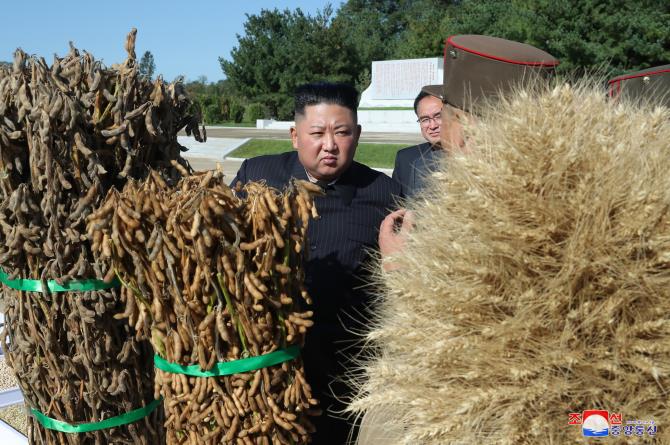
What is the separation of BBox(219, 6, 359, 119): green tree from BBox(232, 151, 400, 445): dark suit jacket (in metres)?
36.4

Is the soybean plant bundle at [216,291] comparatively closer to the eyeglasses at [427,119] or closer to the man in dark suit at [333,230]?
the man in dark suit at [333,230]

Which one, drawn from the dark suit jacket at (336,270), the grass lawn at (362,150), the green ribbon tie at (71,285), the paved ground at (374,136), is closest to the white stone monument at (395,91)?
the paved ground at (374,136)

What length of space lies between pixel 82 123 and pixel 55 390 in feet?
3.21

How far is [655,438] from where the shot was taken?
36.9 inches

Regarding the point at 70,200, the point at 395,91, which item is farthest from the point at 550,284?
the point at 395,91

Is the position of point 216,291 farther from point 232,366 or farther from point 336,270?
point 336,270

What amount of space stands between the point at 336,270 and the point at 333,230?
16cm

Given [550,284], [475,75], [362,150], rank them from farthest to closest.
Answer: [362,150] < [475,75] < [550,284]

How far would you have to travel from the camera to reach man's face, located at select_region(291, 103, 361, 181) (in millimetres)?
2271

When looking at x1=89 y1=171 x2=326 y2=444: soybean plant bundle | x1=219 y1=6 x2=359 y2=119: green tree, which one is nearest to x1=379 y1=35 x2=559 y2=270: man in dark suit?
x1=89 y1=171 x2=326 y2=444: soybean plant bundle

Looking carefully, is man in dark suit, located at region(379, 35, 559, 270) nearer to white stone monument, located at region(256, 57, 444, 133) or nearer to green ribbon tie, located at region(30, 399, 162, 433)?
green ribbon tie, located at region(30, 399, 162, 433)

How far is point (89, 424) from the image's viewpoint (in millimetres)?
2242

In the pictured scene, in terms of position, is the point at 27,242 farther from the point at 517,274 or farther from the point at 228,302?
the point at 517,274

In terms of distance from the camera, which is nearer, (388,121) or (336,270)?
(336,270)
